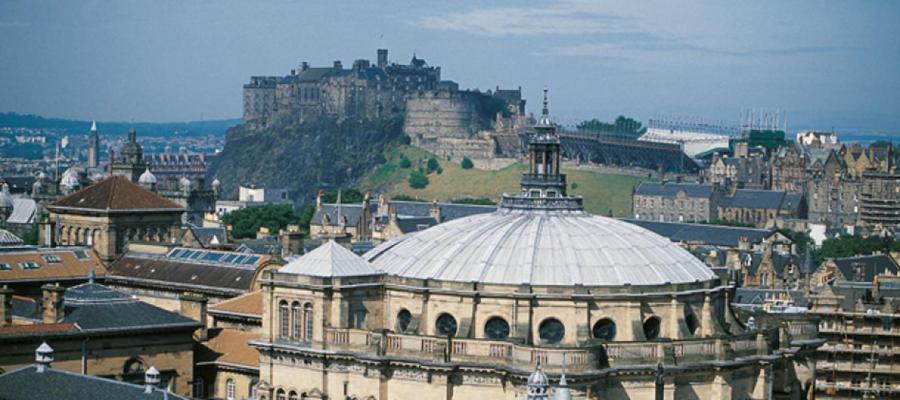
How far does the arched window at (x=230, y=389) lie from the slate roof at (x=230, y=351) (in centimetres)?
110

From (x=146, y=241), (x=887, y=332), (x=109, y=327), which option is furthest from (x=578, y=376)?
(x=146, y=241)

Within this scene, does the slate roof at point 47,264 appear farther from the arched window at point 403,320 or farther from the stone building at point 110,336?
the arched window at point 403,320

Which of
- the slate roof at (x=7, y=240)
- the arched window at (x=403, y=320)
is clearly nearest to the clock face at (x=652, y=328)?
the arched window at (x=403, y=320)

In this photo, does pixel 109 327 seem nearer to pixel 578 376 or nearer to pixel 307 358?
pixel 307 358

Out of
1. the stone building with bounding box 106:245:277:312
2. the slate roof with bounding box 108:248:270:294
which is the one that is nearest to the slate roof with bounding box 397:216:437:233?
the stone building with bounding box 106:245:277:312

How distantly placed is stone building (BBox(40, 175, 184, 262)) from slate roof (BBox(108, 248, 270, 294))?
8.38m

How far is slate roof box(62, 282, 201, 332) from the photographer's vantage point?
94.5 meters

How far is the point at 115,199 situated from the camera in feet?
461

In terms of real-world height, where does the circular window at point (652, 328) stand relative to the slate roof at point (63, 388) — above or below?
above

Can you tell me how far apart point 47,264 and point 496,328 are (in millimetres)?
48167

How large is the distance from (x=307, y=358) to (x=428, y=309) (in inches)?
235

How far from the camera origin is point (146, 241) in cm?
13800

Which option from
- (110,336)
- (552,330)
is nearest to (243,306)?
(110,336)

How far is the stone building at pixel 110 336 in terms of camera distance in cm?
9194
